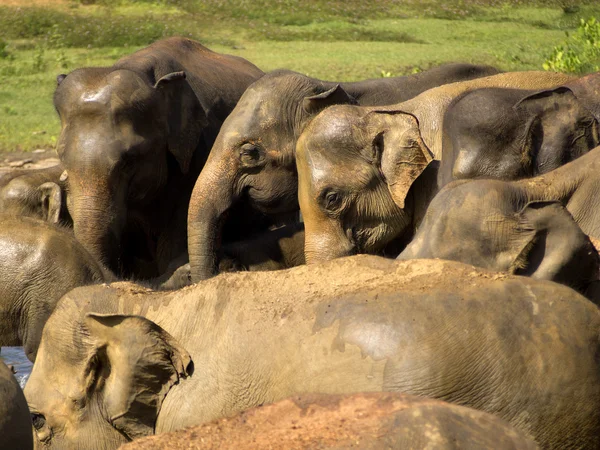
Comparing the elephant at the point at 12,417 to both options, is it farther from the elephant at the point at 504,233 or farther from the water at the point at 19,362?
the water at the point at 19,362

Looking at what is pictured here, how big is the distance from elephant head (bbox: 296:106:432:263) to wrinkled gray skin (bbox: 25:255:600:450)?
151cm

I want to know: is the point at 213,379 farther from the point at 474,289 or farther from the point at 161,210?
the point at 161,210

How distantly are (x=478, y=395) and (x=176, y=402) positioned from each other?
863mm

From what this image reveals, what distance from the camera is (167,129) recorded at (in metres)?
6.64

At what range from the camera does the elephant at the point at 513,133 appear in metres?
5.36

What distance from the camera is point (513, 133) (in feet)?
17.8

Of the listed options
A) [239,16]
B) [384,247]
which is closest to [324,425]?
[384,247]

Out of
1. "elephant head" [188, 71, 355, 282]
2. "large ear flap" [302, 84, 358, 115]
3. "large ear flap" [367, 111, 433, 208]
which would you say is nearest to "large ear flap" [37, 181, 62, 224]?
"elephant head" [188, 71, 355, 282]

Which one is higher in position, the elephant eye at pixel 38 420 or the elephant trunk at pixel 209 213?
the elephant eye at pixel 38 420

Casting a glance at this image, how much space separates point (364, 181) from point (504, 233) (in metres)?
1.38

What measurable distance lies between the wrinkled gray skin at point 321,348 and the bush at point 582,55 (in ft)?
21.4

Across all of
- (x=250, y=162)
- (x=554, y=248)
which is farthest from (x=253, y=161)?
(x=554, y=248)

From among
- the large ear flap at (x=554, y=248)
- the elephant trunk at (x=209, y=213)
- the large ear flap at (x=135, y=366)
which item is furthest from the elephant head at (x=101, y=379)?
the elephant trunk at (x=209, y=213)

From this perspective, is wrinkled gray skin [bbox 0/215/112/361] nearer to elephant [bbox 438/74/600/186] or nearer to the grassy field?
elephant [bbox 438/74/600/186]
